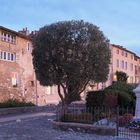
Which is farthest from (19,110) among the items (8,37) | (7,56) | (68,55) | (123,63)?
(123,63)

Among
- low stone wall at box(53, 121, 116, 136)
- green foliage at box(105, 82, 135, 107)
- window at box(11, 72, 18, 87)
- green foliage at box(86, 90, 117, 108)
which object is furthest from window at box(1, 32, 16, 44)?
low stone wall at box(53, 121, 116, 136)

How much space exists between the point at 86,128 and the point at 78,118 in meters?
1.35

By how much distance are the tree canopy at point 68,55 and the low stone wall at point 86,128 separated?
6.98m

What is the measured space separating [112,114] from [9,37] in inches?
985

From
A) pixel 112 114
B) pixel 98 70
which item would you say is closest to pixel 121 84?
pixel 98 70

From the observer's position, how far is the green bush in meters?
18.3

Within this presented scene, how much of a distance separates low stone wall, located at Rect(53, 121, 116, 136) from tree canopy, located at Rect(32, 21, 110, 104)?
275 inches

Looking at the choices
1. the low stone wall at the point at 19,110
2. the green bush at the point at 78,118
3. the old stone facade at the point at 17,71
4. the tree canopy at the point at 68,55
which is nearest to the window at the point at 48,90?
the old stone facade at the point at 17,71

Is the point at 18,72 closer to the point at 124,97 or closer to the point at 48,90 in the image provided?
the point at 48,90

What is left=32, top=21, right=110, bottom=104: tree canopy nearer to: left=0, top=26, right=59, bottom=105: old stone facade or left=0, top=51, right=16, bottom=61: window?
left=0, top=51, right=16, bottom=61: window

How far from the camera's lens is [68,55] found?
83.5ft

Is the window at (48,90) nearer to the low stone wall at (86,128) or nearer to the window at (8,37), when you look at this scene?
the window at (8,37)

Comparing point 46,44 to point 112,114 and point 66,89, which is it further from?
point 112,114

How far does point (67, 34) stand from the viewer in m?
25.7
